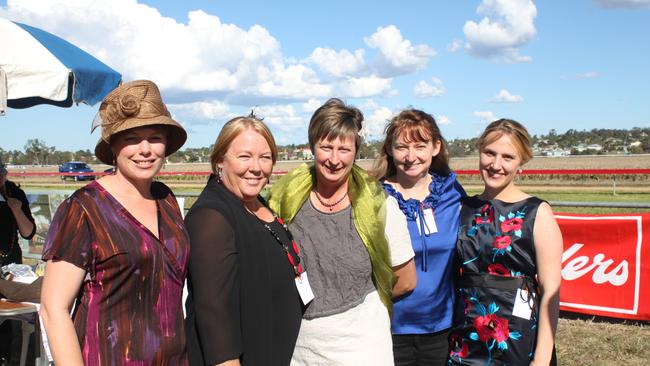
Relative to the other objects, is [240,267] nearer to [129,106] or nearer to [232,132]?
[232,132]

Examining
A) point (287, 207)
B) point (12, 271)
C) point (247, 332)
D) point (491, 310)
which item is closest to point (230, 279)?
point (247, 332)

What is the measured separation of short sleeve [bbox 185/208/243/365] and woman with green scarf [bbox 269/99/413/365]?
18.3 inches

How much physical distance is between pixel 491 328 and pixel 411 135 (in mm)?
1044

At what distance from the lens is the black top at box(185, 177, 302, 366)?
6.06ft

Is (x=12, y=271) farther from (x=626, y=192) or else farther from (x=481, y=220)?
(x=626, y=192)

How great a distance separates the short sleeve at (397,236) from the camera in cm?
245

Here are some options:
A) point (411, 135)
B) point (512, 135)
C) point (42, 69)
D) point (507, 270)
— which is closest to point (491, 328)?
point (507, 270)

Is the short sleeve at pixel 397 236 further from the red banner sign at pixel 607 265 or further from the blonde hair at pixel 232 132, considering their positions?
the red banner sign at pixel 607 265

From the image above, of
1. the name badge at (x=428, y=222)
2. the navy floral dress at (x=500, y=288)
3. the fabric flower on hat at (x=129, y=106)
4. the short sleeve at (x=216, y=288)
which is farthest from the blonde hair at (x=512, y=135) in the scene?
the fabric flower on hat at (x=129, y=106)

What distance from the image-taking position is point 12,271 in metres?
4.13

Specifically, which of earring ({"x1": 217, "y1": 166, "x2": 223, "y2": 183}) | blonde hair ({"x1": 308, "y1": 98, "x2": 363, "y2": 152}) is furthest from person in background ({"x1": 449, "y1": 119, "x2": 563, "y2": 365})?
earring ({"x1": 217, "y1": 166, "x2": 223, "y2": 183})

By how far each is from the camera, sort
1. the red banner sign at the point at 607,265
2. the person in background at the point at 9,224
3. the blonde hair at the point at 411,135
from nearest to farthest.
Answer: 1. the blonde hair at the point at 411,135
2. the person in background at the point at 9,224
3. the red banner sign at the point at 607,265

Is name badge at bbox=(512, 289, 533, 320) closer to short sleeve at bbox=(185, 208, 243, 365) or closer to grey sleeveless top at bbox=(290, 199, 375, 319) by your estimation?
grey sleeveless top at bbox=(290, 199, 375, 319)

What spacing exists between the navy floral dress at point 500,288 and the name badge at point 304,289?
84 cm
